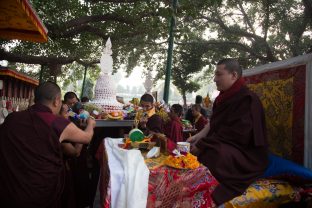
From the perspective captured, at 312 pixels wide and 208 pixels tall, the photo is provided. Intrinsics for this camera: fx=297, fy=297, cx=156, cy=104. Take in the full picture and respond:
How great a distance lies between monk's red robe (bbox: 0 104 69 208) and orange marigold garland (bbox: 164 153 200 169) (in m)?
0.97

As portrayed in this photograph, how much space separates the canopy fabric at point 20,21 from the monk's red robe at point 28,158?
1.74m

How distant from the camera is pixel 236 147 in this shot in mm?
2420

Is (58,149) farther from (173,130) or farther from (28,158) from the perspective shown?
(173,130)

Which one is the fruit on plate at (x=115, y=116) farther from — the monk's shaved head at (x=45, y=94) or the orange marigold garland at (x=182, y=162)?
the orange marigold garland at (x=182, y=162)

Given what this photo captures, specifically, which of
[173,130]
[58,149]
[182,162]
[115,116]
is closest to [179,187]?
[182,162]

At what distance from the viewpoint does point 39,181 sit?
2.40m

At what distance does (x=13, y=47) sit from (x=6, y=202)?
11.4 m

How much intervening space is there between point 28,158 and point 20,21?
279cm

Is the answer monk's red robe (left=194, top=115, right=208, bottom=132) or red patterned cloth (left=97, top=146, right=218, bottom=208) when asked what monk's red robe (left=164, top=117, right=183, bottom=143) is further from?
red patterned cloth (left=97, top=146, right=218, bottom=208)

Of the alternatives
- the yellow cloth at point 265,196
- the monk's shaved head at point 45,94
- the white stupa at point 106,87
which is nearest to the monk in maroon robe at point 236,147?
the yellow cloth at point 265,196

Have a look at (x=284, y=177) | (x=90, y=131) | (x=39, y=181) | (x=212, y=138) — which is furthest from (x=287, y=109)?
(x=39, y=181)

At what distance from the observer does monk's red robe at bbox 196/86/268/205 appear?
2.37 meters

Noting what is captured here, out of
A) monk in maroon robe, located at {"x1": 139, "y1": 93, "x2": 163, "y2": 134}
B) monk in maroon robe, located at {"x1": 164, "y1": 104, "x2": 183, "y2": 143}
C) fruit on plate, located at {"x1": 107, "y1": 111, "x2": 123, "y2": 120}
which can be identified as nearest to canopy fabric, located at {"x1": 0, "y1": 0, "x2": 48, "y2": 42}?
fruit on plate, located at {"x1": 107, "y1": 111, "x2": 123, "y2": 120}

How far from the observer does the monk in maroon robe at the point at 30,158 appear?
92.5 inches
